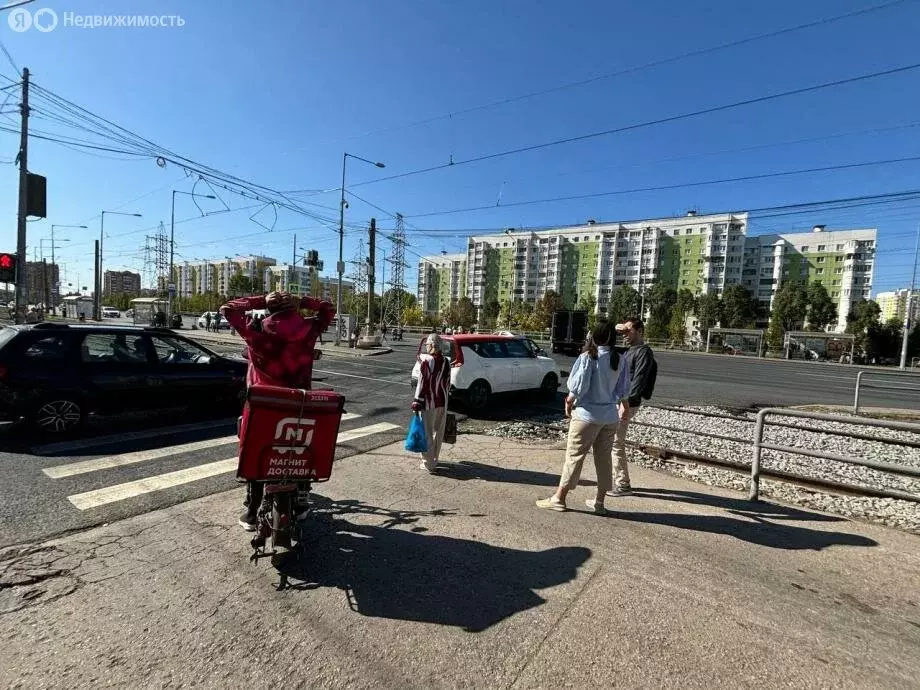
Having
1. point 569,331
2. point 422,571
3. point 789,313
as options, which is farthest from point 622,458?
point 789,313

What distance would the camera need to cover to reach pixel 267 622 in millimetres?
2568

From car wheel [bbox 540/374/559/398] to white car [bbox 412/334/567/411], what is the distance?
26 millimetres

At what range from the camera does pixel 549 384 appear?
1148cm

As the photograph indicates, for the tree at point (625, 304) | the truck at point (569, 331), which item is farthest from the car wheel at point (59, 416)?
the tree at point (625, 304)

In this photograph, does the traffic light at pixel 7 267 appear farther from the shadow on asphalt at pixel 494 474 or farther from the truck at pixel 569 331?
the truck at pixel 569 331

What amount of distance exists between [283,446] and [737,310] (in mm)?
79301

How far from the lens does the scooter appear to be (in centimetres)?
282

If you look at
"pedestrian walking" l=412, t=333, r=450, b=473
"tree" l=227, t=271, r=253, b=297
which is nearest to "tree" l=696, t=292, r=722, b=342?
"tree" l=227, t=271, r=253, b=297

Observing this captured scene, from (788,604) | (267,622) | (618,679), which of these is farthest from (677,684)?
(267,622)

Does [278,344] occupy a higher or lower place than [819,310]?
lower

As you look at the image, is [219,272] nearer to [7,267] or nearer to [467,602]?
[7,267]

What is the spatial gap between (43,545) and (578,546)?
3.97m

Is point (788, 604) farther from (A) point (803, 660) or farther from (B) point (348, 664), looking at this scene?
(B) point (348, 664)

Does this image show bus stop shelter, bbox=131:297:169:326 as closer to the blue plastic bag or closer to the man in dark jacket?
the blue plastic bag
